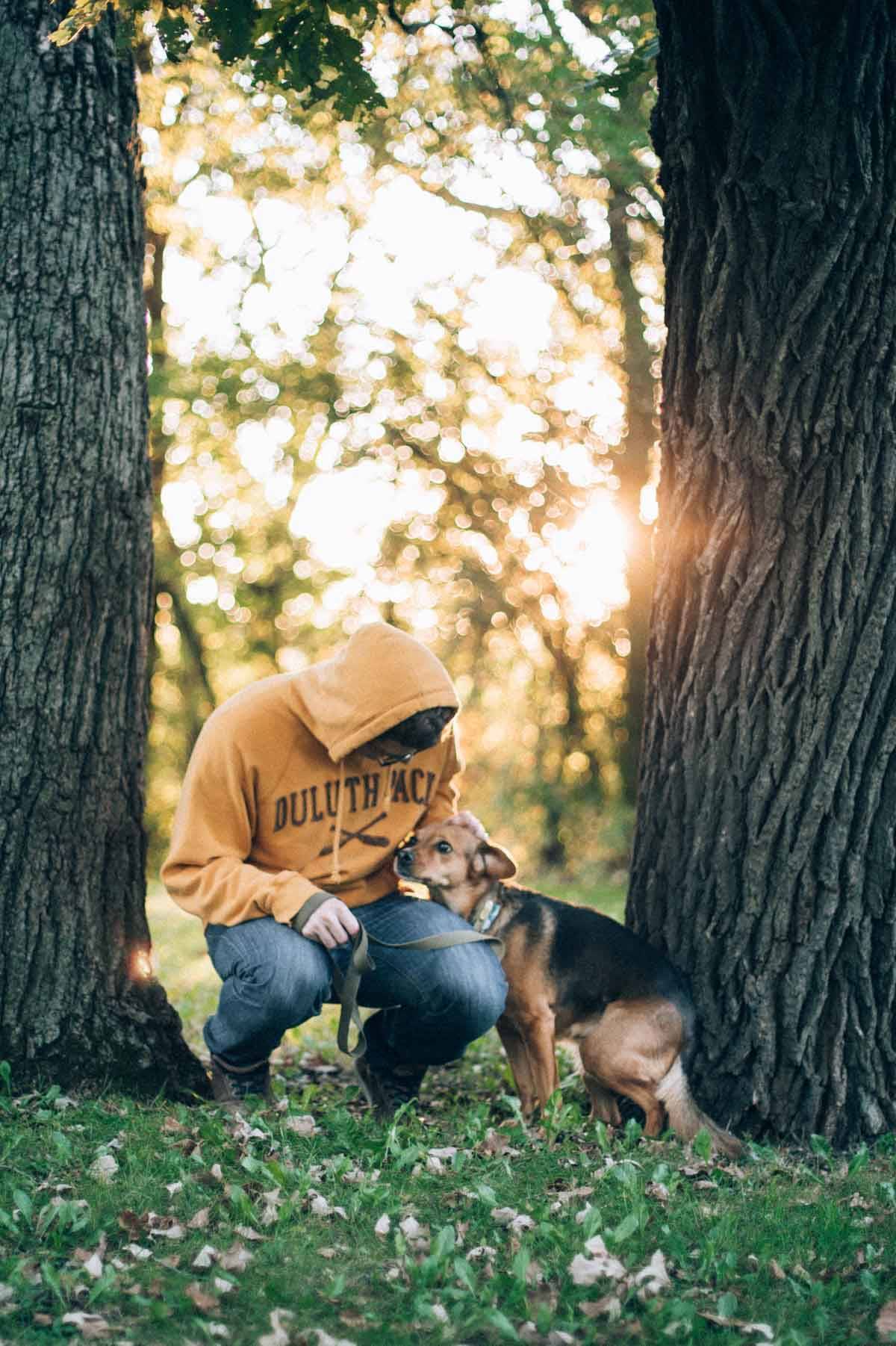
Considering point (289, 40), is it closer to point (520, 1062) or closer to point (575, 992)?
point (575, 992)

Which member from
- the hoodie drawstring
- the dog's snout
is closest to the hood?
the hoodie drawstring

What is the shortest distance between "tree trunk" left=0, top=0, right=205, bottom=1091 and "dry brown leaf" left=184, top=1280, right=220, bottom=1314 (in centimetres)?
162

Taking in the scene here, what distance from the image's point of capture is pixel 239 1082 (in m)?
4.66

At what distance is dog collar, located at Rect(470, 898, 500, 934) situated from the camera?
5.20 m

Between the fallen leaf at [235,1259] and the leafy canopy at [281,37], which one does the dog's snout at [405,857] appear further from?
the leafy canopy at [281,37]

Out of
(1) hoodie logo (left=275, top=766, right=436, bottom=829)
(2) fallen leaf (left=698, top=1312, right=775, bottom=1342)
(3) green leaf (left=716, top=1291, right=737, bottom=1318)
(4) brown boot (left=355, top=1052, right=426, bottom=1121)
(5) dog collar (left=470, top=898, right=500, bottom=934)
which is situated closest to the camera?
(2) fallen leaf (left=698, top=1312, right=775, bottom=1342)

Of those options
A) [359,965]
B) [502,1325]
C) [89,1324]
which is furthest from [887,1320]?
[359,965]

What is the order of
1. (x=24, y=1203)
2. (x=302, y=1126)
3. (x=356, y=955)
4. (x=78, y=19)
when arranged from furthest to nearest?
(x=356, y=955), (x=302, y=1126), (x=78, y=19), (x=24, y=1203)

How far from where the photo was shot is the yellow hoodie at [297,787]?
453cm

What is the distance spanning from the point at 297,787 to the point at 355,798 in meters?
0.27

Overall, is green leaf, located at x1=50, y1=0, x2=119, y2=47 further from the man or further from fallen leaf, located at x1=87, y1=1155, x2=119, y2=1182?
fallen leaf, located at x1=87, y1=1155, x2=119, y2=1182

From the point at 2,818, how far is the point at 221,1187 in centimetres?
160

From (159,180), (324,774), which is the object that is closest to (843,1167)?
(324,774)

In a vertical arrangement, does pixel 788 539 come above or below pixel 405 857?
above
